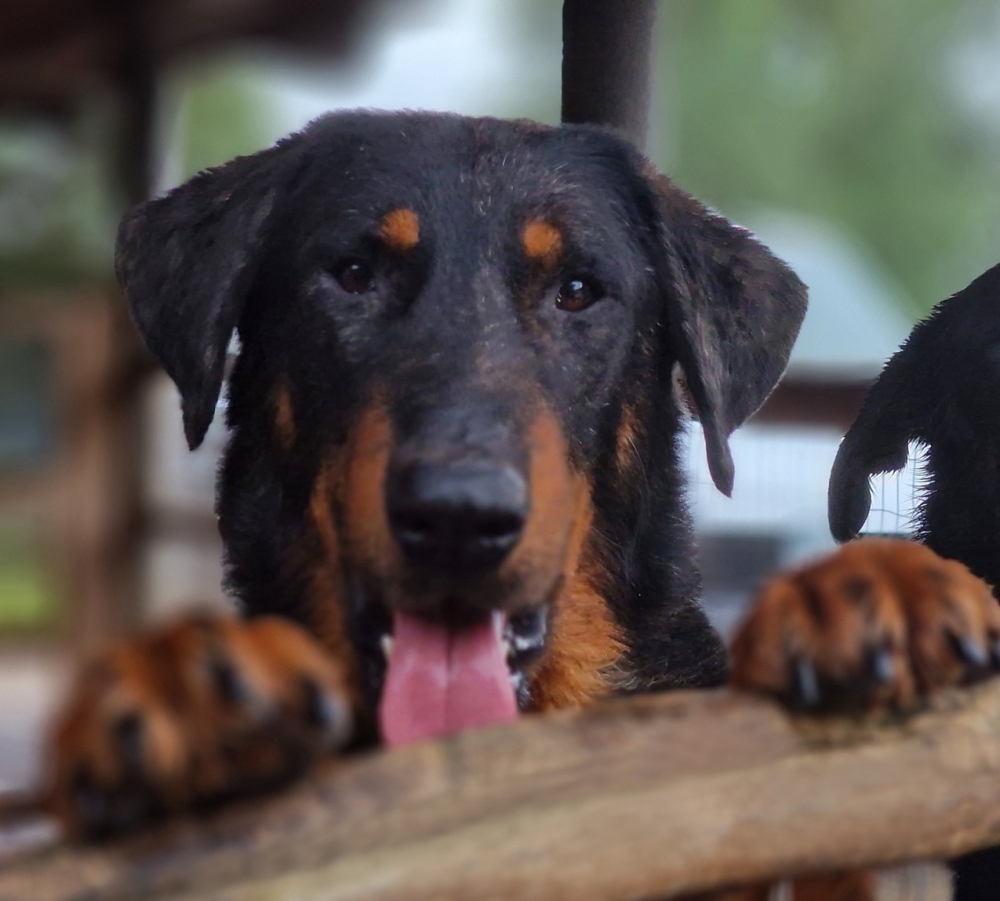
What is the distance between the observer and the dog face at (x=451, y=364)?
1954mm

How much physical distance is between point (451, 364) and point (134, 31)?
303 inches

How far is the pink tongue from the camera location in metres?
1.89

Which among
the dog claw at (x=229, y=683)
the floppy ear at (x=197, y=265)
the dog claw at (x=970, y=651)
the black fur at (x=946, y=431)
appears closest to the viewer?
the dog claw at (x=229, y=683)

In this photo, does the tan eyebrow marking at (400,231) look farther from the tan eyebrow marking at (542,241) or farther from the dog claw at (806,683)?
the dog claw at (806,683)

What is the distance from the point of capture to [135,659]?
1208mm

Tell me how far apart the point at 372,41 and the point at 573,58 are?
7095 mm

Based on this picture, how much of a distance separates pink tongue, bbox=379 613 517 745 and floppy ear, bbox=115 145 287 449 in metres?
0.64

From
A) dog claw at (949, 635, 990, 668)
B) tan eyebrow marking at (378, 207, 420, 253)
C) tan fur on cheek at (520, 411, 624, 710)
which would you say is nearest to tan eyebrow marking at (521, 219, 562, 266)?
tan eyebrow marking at (378, 207, 420, 253)

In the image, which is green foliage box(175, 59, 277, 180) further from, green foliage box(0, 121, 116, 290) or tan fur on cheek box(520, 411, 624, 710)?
tan fur on cheek box(520, 411, 624, 710)

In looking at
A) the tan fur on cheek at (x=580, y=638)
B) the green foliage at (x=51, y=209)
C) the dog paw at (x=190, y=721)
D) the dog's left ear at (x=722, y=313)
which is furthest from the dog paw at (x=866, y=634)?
the green foliage at (x=51, y=209)

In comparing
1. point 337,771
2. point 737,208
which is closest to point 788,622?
point 337,771

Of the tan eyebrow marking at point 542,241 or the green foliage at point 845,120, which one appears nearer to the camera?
the tan eyebrow marking at point 542,241

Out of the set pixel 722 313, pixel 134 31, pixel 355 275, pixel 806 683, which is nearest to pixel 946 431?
pixel 722 313

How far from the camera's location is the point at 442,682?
1.93 metres
